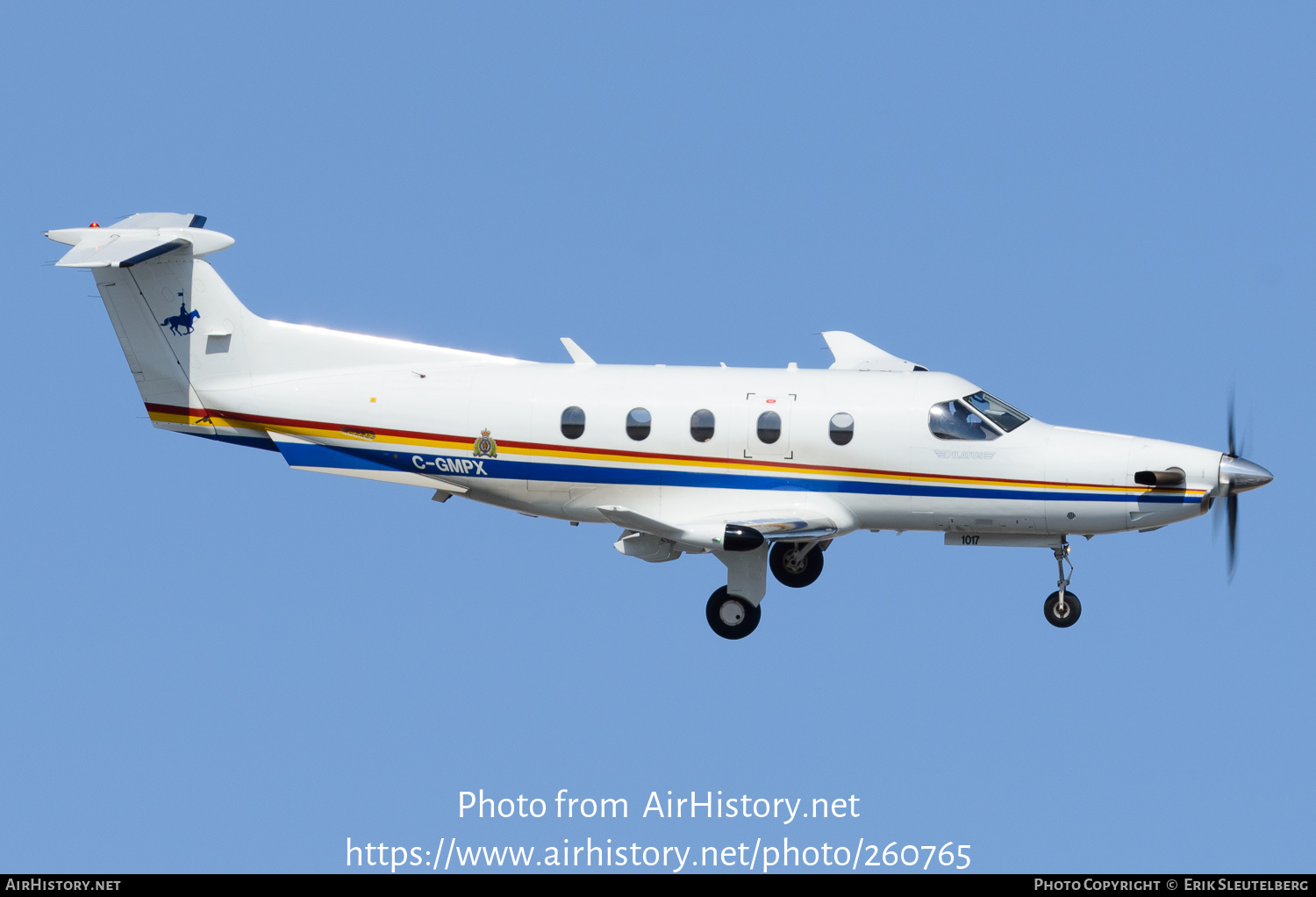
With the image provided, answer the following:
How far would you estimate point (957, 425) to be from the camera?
63.3ft

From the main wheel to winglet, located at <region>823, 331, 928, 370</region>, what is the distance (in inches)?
135

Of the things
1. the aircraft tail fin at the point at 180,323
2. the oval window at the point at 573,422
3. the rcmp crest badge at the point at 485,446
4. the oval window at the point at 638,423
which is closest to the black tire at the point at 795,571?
the oval window at the point at 638,423

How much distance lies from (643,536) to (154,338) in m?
6.73

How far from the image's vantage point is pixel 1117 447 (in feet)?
62.7

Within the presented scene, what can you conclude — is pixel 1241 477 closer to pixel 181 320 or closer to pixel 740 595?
pixel 740 595

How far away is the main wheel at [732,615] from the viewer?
1969cm

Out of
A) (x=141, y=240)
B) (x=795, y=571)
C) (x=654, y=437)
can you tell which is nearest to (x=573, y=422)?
(x=654, y=437)

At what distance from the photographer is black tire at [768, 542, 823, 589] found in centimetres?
2141

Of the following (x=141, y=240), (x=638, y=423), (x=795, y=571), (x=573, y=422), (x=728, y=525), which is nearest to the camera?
(x=728, y=525)

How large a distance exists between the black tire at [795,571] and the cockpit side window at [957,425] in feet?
9.39

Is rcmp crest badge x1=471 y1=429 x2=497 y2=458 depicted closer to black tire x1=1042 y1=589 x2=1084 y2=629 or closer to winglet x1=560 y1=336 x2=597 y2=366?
winglet x1=560 y1=336 x2=597 y2=366

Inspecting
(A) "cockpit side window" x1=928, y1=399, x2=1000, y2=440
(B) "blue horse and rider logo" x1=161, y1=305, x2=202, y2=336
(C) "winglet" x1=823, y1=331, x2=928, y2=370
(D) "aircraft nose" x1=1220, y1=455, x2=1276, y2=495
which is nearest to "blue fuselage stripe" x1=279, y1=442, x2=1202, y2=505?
(D) "aircraft nose" x1=1220, y1=455, x2=1276, y2=495

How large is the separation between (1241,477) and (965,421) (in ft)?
10.5

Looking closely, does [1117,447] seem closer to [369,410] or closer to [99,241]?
[369,410]
